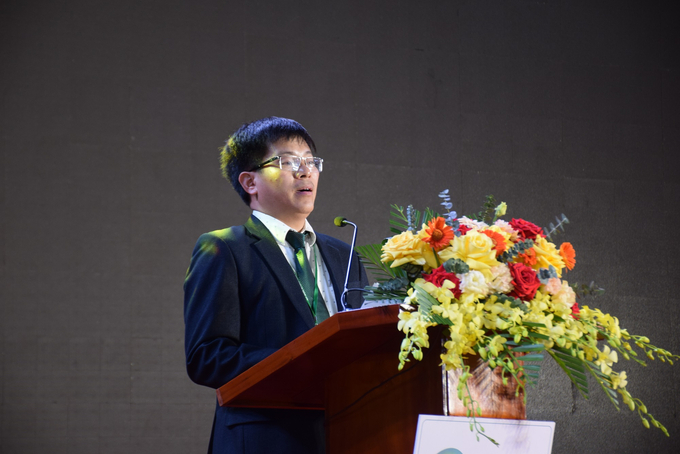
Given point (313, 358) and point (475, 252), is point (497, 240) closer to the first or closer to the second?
point (475, 252)

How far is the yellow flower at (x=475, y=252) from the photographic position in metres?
1.15

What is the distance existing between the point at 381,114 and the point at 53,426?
8.34 ft

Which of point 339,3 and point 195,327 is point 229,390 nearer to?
point 195,327

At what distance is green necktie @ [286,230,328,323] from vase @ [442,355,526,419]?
645mm

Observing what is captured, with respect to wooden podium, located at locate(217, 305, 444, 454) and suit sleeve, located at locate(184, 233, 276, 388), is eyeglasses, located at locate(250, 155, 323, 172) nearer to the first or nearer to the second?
suit sleeve, located at locate(184, 233, 276, 388)

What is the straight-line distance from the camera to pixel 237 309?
1691 millimetres

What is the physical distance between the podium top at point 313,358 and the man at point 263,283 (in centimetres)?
13

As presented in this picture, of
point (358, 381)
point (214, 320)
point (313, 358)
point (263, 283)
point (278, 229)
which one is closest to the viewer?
point (313, 358)

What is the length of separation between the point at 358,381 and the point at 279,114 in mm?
2979

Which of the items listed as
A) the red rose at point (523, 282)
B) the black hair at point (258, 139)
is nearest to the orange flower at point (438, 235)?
the red rose at point (523, 282)

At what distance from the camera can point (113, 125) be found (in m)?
3.82

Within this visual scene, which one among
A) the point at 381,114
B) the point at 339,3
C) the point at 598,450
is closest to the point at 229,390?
the point at 381,114

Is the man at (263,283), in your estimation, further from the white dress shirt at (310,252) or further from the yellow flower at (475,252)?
the yellow flower at (475,252)

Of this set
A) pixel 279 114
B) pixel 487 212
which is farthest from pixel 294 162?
pixel 279 114
